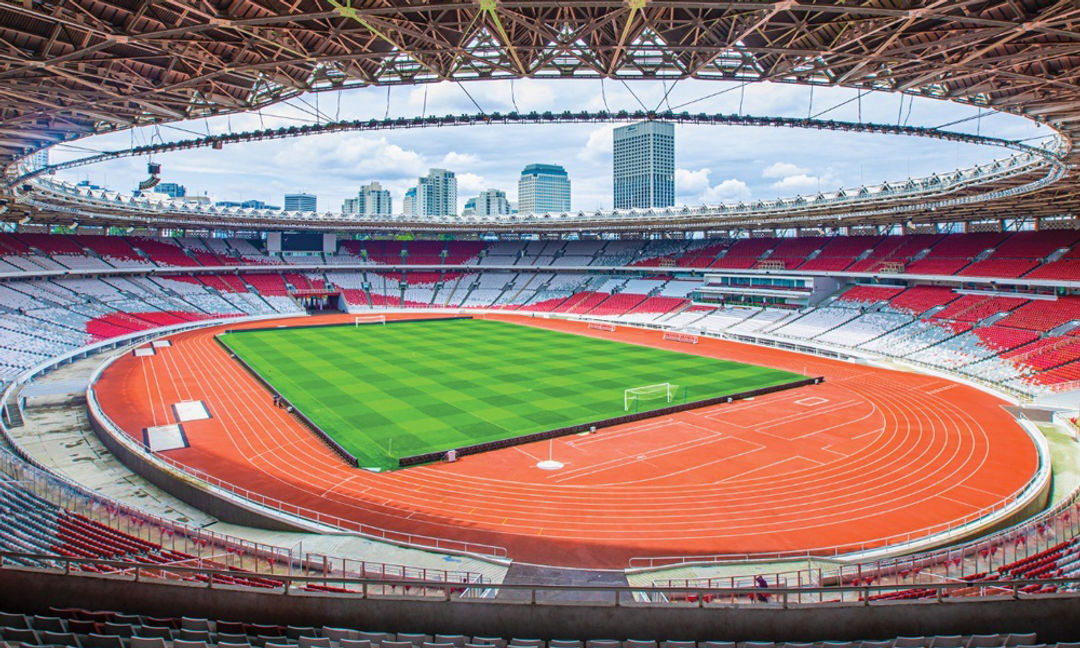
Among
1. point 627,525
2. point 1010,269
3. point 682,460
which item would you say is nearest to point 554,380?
point 682,460

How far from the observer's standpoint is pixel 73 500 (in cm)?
1673

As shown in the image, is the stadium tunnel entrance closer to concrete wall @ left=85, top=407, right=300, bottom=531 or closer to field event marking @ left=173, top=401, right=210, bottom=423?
field event marking @ left=173, top=401, right=210, bottom=423

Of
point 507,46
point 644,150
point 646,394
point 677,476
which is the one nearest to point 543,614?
point 507,46

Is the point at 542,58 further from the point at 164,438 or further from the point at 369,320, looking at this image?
the point at 369,320

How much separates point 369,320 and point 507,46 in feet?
180

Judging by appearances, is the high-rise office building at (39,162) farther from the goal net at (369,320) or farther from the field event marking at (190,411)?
the goal net at (369,320)

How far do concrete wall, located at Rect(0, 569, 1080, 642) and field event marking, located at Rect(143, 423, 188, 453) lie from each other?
16783mm

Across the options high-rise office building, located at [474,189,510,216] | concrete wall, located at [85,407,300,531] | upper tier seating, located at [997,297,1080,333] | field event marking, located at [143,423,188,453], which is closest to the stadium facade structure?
concrete wall, located at [85,407,300,531]

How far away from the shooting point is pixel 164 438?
25.4 m

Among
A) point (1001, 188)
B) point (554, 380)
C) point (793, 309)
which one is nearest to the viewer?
point (1001, 188)

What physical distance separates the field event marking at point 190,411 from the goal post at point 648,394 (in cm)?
2004

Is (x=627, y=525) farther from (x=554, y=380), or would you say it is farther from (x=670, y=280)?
(x=670, y=280)

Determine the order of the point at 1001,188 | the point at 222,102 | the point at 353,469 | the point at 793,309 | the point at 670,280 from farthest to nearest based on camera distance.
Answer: the point at 670,280 < the point at 793,309 < the point at 1001,188 < the point at 353,469 < the point at 222,102

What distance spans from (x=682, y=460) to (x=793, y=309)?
3958 centimetres
